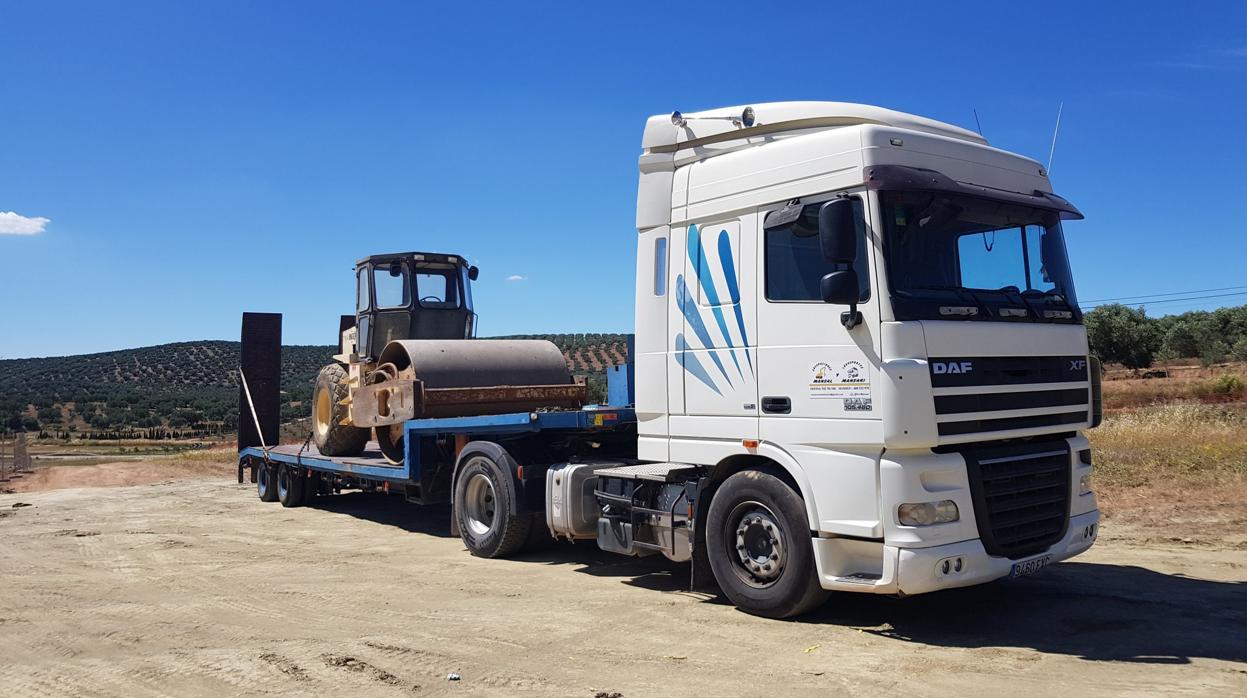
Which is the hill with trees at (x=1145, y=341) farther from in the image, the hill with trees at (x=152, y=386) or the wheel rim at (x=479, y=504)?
the wheel rim at (x=479, y=504)

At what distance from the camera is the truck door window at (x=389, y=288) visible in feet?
42.1

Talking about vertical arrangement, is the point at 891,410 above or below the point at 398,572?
above

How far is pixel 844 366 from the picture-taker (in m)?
6.01

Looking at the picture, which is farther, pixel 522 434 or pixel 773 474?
pixel 522 434

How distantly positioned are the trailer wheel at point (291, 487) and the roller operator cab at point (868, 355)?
8.96m

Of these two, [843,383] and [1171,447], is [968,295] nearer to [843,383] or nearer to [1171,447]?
[843,383]

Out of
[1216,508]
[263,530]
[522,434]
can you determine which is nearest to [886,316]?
[522,434]

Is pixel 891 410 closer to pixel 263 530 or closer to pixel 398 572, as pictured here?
pixel 398 572

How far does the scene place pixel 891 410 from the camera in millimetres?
5668

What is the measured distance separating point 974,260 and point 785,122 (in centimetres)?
173

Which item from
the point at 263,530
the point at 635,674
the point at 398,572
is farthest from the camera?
the point at 263,530

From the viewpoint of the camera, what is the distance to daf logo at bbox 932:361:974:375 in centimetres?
579

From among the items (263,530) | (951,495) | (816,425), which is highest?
(816,425)

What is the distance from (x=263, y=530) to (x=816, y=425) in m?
8.74
